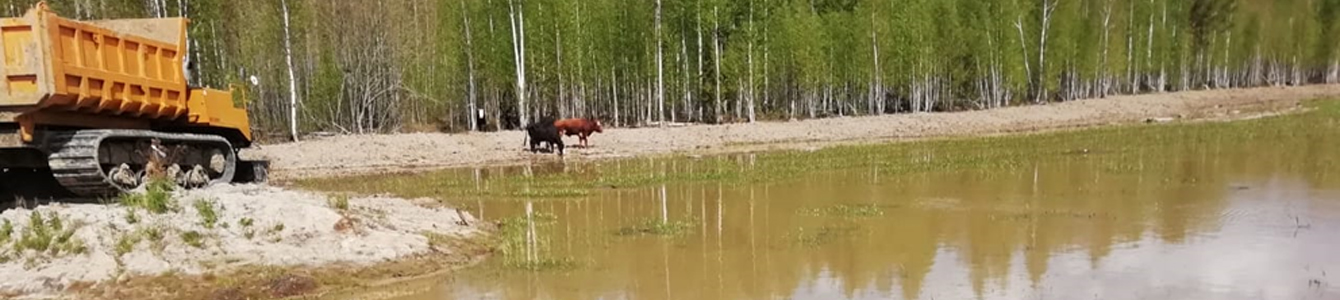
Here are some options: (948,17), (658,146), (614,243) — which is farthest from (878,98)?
(614,243)

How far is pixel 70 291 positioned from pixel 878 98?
117ft

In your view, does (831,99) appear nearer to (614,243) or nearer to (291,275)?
(614,243)

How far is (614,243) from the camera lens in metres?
11.3

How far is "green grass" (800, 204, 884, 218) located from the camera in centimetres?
1298

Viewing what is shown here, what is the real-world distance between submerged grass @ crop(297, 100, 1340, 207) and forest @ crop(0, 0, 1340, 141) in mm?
10346

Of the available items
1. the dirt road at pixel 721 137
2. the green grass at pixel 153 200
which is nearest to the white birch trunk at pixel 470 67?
the dirt road at pixel 721 137

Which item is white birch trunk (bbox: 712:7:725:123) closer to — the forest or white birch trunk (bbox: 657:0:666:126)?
the forest

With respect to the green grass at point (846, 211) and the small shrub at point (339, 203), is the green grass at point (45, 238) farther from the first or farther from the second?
the green grass at point (846, 211)

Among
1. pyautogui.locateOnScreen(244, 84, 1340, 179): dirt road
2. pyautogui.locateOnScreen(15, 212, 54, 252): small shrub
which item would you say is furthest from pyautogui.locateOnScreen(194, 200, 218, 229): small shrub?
pyautogui.locateOnScreen(244, 84, 1340, 179): dirt road

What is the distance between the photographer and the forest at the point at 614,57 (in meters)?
31.0

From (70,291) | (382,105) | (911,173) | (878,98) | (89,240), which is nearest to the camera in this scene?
(70,291)

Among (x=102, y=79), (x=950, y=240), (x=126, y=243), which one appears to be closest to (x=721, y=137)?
(x=950, y=240)

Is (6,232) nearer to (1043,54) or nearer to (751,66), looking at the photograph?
(751,66)

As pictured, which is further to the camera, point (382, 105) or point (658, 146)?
point (382, 105)
